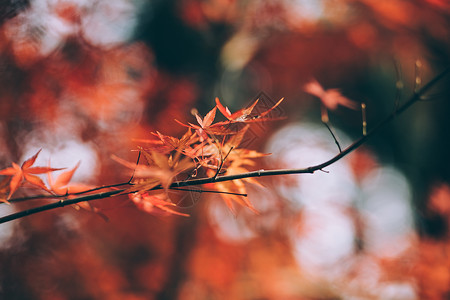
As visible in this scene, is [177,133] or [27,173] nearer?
[27,173]

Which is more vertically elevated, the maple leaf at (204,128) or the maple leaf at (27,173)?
the maple leaf at (204,128)

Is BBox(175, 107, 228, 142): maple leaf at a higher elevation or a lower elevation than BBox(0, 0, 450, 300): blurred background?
higher

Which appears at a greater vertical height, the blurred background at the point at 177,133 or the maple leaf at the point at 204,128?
the maple leaf at the point at 204,128

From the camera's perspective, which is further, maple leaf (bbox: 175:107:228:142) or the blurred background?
the blurred background

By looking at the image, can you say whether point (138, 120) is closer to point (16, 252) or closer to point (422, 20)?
point (16, 252)

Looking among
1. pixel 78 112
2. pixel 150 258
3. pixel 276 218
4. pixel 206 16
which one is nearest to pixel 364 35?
pixel 206 16

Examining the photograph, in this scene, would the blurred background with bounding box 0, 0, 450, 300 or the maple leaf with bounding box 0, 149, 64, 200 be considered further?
the blurred background with bounding box 0, 0, 450, 300

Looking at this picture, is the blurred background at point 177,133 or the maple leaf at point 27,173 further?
the blurred background at point 177,133

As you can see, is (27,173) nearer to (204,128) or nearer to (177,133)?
(204,128)

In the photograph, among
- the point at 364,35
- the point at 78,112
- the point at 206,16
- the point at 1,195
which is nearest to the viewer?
the point at 1,195

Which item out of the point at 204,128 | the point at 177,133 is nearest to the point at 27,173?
the point at 204,128

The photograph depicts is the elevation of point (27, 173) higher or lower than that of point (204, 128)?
lower
